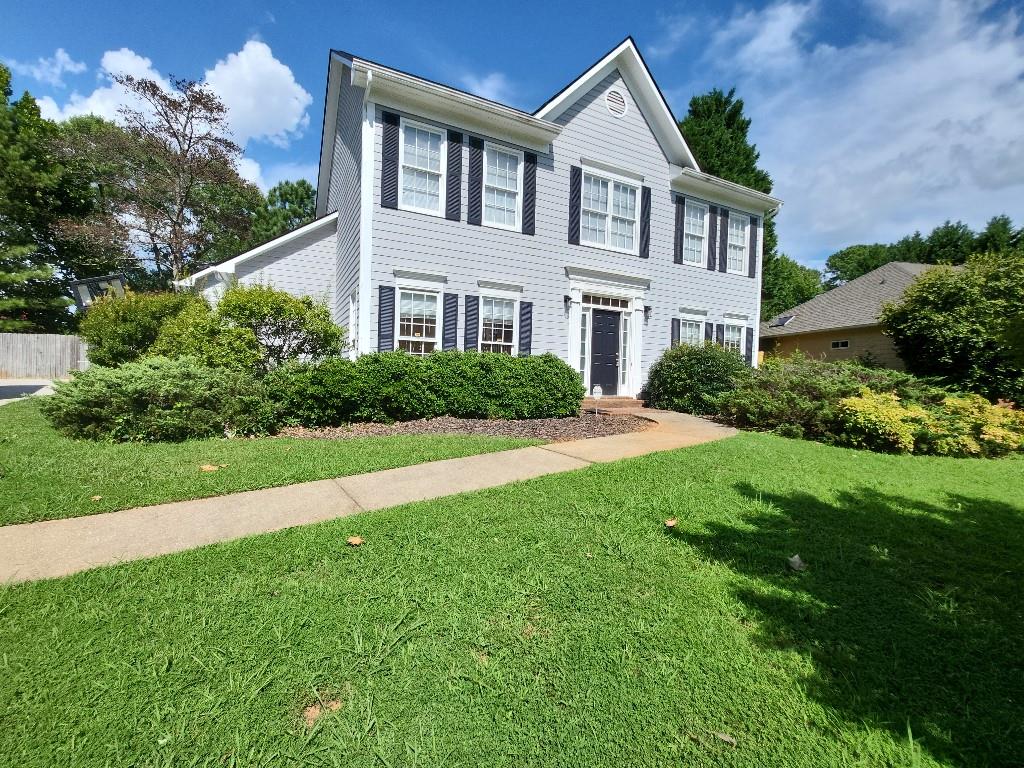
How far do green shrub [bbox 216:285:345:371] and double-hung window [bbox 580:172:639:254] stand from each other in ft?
23.0

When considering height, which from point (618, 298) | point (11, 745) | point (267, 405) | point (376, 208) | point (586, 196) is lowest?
point (11, 745)

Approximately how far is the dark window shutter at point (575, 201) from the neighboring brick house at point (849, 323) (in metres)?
10.3

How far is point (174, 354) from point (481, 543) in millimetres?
7872

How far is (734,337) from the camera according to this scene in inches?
603

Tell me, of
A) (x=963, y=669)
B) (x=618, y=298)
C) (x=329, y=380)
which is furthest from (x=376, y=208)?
(x=963, y=669)

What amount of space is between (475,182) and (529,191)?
4.63ft

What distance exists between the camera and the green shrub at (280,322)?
751 centimetres

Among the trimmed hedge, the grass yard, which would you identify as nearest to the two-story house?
the trimmed hedge

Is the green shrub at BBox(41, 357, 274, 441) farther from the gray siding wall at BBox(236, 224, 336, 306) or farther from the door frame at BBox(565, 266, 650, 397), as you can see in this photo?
the door frame at BBox(565, 266, 650, 397)

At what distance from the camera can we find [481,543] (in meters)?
3.19

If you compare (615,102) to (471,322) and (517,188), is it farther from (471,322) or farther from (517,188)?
(471,322)

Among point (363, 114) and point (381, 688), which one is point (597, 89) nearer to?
point (363, 114)

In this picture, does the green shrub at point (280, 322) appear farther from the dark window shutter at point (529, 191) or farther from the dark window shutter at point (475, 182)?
the dark window shutter at point (529, 191)

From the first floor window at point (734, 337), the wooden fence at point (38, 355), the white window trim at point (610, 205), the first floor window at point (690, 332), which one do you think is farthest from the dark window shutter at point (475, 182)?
the wooden fence at point (38, 355)
